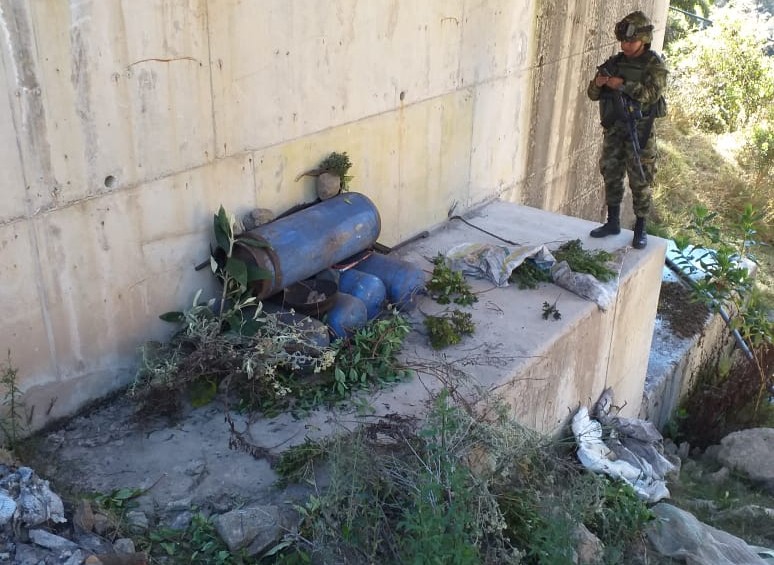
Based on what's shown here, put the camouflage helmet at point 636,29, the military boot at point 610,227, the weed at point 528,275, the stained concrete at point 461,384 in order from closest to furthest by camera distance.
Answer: the stained concrete at point 461,384, the weed at point 528,275, the camouflage helmet at point 636,29, the military boot at point 610,227

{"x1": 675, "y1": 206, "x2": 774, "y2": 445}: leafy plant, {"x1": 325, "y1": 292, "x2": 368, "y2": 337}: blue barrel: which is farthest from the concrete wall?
{"x1": 675, "y1": 206, "x2": 774, "y2": 445}: leafy plant

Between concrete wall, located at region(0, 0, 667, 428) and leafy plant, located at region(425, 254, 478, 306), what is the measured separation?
2.30 feet

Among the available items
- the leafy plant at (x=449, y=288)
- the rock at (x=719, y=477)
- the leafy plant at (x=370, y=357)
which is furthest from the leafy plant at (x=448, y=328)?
the rock at (x=719, y=477)

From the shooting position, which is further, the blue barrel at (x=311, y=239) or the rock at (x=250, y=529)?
the blue barrel at (x=311, y=239)

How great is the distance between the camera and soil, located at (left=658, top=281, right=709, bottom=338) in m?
7.50

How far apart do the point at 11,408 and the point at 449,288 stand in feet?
8.35

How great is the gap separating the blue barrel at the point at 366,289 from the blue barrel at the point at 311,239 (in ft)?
0.43

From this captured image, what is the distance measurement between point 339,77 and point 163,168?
1.41 meters

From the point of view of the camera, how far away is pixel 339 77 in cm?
466

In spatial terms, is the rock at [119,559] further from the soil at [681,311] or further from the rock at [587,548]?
the soil at [681,311]

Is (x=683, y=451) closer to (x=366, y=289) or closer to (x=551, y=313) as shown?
(x=551, y=313)

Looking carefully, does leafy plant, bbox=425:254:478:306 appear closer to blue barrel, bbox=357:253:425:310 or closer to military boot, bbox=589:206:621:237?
blue barrel, bbox=357:253:425:310

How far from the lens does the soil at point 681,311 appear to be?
7.50 m

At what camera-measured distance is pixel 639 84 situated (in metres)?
5.47
